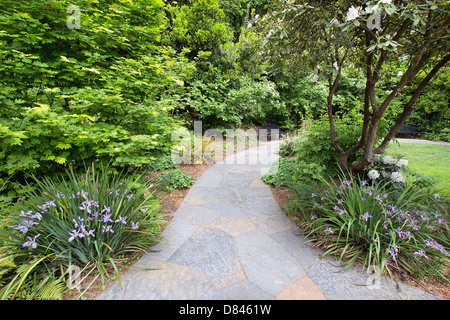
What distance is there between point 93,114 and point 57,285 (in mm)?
1852

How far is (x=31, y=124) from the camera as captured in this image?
6.57ft

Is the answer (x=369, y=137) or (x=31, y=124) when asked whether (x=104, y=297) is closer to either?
(x=31, y=124)

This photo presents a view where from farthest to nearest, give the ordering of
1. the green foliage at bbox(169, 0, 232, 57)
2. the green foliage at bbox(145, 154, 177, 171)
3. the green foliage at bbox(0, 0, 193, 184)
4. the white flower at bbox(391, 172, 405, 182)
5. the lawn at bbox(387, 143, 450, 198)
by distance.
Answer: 1. the green foliage at bbox(169, 0, 232, 57)
2. the green foliage at bbox(145, 154, 177, 171)
3. the lawn at bbox(387, 143, 450, 198)
4. the white flower at bbox(391, 172, 405, 182)
5. the green foliage at bbox(0, 0, 193, 184)

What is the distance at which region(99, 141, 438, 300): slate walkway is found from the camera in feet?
4.97

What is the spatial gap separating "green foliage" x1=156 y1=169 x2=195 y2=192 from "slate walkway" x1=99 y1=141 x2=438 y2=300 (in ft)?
1.97

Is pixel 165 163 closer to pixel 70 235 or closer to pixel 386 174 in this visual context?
pixel 70 235

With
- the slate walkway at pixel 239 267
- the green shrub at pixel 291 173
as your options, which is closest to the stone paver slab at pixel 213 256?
the slate walkway at pixel 239 267

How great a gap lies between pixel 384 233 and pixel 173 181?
283 centimetres

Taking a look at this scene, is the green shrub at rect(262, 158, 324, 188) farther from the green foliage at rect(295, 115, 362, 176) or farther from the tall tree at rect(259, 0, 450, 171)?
the tall tree at rect(259, 0, 450, 171)

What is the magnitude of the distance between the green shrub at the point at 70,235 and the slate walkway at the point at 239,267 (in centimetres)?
26

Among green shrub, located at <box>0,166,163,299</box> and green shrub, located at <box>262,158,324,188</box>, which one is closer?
green shrub, located at <box>0,166,163,299</box>

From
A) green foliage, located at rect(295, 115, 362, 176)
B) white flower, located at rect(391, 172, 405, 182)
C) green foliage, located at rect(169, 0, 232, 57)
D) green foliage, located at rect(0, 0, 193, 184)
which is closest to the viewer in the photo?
green foliage, located at rect(0, 0, 193, 184)

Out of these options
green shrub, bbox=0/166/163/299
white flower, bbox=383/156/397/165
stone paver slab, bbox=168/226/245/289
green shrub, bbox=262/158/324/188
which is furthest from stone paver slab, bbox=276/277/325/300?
white flower, bbox=383/156/397/165

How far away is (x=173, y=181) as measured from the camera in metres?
3.42
